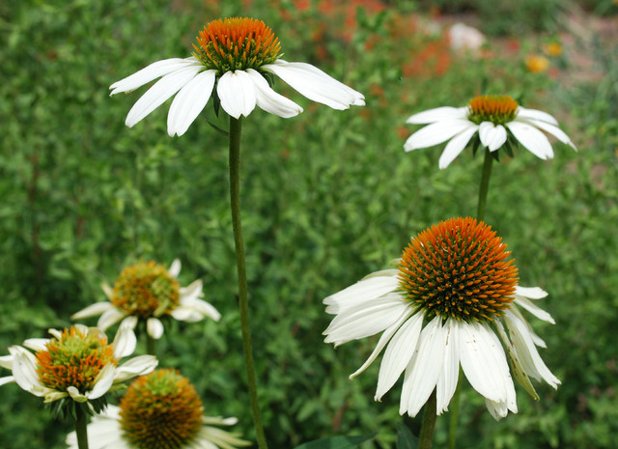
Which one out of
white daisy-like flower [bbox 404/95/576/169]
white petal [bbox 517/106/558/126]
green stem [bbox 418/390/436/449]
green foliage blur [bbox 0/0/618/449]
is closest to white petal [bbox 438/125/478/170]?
white daisy-like flower [bbox 404/95/576/169]

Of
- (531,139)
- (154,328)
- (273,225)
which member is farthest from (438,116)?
(273,225)

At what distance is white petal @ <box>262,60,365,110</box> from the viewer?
1.02m

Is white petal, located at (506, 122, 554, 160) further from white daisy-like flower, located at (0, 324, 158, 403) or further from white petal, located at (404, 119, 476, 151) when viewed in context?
white daisy-like flower, located at (0, 324, 158, 403)

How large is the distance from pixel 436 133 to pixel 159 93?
2.05ft

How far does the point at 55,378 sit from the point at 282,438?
1.31 m

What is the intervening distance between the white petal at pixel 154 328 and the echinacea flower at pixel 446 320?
0.52 meters

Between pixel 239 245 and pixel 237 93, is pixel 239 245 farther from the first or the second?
pixel 237 93

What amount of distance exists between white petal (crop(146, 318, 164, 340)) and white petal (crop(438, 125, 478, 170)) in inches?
26.4

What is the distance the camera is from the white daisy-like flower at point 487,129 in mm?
1385

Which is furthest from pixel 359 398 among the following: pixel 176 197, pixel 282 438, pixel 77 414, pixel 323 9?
pixel 323 9

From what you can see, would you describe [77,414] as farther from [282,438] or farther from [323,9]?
[323,9]

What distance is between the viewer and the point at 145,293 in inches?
63.1

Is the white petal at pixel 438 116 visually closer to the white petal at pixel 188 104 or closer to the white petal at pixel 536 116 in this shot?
the white petal at pixel 536 116

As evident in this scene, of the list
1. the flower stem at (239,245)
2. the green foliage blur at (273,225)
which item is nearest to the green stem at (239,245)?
the flower stem at (239,245)
